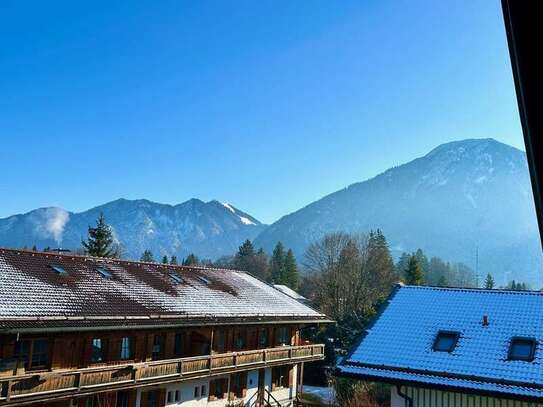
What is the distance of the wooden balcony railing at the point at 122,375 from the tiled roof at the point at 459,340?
1063 centimetres

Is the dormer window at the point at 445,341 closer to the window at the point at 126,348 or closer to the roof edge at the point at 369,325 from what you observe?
the roof edge at the point at 369,325

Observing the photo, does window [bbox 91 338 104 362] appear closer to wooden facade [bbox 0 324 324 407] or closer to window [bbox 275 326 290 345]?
wooden facade [bbox 0 324 324 407]

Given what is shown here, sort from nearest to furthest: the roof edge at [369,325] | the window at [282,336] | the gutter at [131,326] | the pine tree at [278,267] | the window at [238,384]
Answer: the roof edge at [369,325] → the gutter at [131,326] → the window at [238,384] → the window at [282,336] → the pine tree at [278,267]

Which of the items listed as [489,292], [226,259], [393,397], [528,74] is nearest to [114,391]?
[393,397]

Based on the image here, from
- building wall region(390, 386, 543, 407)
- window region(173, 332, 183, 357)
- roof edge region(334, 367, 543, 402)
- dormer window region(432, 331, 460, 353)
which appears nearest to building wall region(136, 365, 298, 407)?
window region(173, 332, 183, 357)

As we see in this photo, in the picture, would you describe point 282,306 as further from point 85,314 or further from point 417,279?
point 417,279

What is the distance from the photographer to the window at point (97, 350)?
2253cm

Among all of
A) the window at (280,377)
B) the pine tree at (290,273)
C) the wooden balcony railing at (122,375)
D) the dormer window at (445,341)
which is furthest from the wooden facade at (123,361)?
the pine tree at (290,273)

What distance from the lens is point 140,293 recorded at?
26.6m

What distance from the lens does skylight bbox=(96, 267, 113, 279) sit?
88.5 feet

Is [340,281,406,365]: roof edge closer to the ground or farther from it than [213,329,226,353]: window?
farther from it

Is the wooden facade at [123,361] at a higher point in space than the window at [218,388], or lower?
higher

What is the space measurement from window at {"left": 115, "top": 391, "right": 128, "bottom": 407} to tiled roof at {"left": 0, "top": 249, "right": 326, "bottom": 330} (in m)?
3.30

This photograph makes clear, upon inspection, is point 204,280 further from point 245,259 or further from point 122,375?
point 245,259
